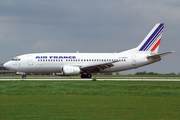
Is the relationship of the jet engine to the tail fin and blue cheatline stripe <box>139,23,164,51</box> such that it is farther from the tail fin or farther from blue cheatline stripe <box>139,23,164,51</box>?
blue cheatline stripe <box>139,23,164,51</box>

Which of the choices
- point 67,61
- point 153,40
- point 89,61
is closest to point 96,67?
point 89,61

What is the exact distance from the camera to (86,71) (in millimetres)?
48094

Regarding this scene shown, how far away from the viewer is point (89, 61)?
157ft

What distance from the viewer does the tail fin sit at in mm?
50219

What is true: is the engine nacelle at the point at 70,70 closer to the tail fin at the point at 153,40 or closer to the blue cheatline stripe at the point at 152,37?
the tail fin at the point at 153,40

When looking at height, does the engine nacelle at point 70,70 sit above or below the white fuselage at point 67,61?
below

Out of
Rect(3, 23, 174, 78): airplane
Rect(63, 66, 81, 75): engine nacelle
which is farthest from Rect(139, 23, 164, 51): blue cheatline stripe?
Rect(63, 66, 81, 75): engine nacelle

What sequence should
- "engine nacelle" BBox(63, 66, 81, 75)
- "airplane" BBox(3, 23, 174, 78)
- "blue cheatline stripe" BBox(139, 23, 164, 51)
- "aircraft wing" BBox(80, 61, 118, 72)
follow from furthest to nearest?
1. "blue cheatline stripe" BBox(139, 23, 164, 51)
2. "airplane" BBox(3, 23, 174, 78)
3. "aircraft wing" BBox(80, 61, 118, 72)
4. "engine nacelle" BBox(63, 66, 81, 75)

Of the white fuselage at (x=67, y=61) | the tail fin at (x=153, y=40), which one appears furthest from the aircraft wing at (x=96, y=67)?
the tail fin at (x=153, y=40)

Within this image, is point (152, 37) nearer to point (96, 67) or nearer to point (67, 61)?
point (96, 67)

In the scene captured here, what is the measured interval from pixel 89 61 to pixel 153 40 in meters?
12.8

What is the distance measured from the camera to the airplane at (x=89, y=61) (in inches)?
1815
